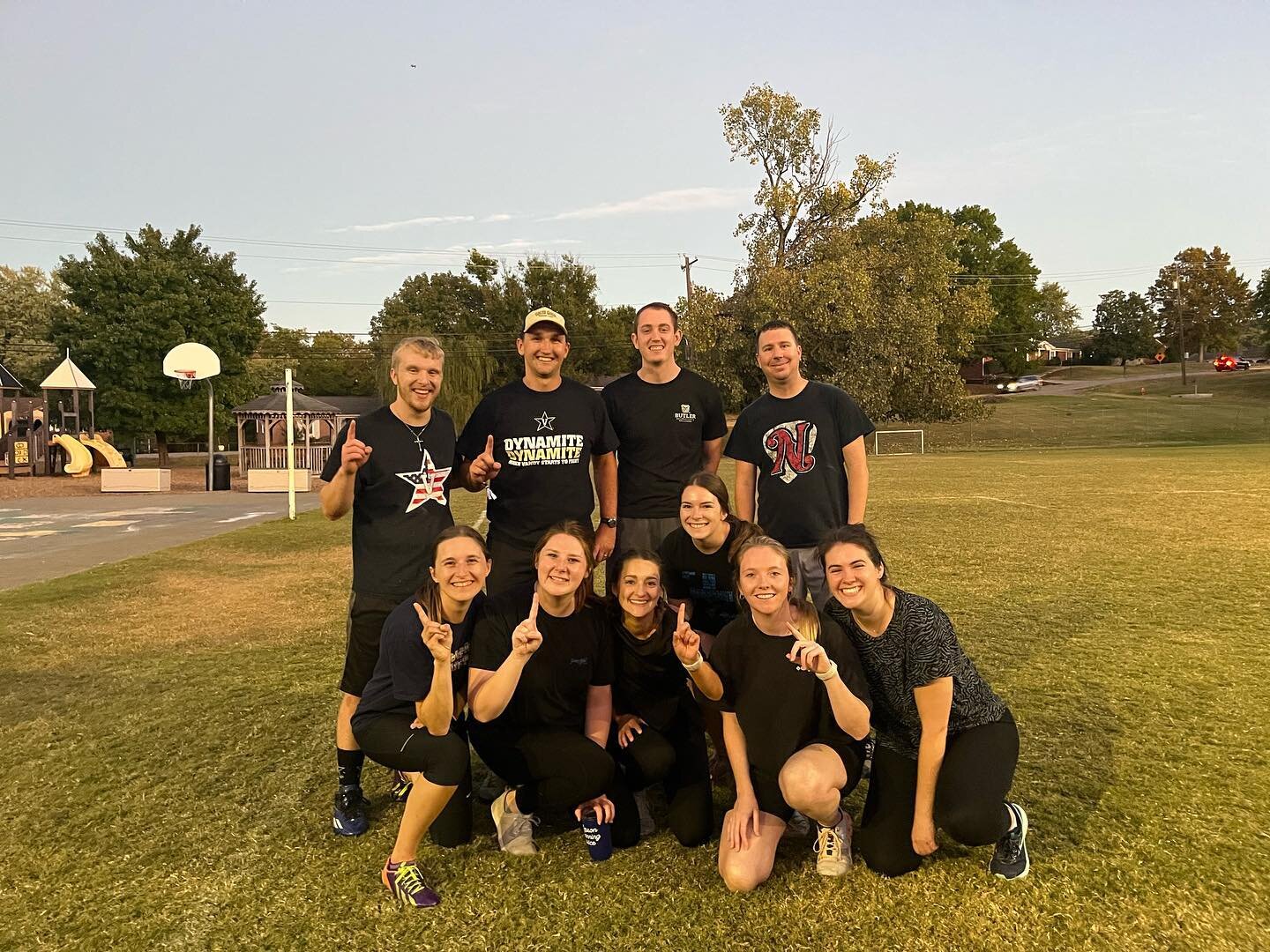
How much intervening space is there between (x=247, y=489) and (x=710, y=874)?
2394 centimetres

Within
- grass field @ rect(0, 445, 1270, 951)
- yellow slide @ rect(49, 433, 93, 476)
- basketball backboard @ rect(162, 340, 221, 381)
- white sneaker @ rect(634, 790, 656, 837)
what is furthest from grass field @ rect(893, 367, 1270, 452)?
white sneaker @ rect(634, 790, 656, 837)

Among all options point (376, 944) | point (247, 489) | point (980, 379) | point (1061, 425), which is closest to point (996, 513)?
point (376, 944)

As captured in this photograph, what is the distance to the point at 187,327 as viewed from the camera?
1501 inches

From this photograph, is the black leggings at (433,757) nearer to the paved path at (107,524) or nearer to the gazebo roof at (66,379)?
the paved path at (107,524)

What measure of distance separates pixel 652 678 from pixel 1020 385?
78.1 meters

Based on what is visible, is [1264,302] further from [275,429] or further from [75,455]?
[75,455]

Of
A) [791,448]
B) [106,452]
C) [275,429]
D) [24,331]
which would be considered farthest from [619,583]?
[24,331]

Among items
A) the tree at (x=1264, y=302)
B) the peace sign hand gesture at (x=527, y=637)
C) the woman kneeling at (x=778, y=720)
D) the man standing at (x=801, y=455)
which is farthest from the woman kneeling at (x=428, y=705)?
the tree at (x=1264, y=302)

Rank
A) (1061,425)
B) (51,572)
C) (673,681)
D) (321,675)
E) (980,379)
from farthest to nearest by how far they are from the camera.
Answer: (980,379), (1061,425), (51,572), (321,675), (673,681)

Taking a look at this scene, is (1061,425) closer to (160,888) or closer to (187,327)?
(187,327)

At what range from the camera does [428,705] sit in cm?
305

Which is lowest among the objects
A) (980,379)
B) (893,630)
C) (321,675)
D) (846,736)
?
(321,675)

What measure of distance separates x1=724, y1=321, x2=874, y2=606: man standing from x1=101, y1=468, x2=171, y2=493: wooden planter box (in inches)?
908

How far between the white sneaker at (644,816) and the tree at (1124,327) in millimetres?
92485
